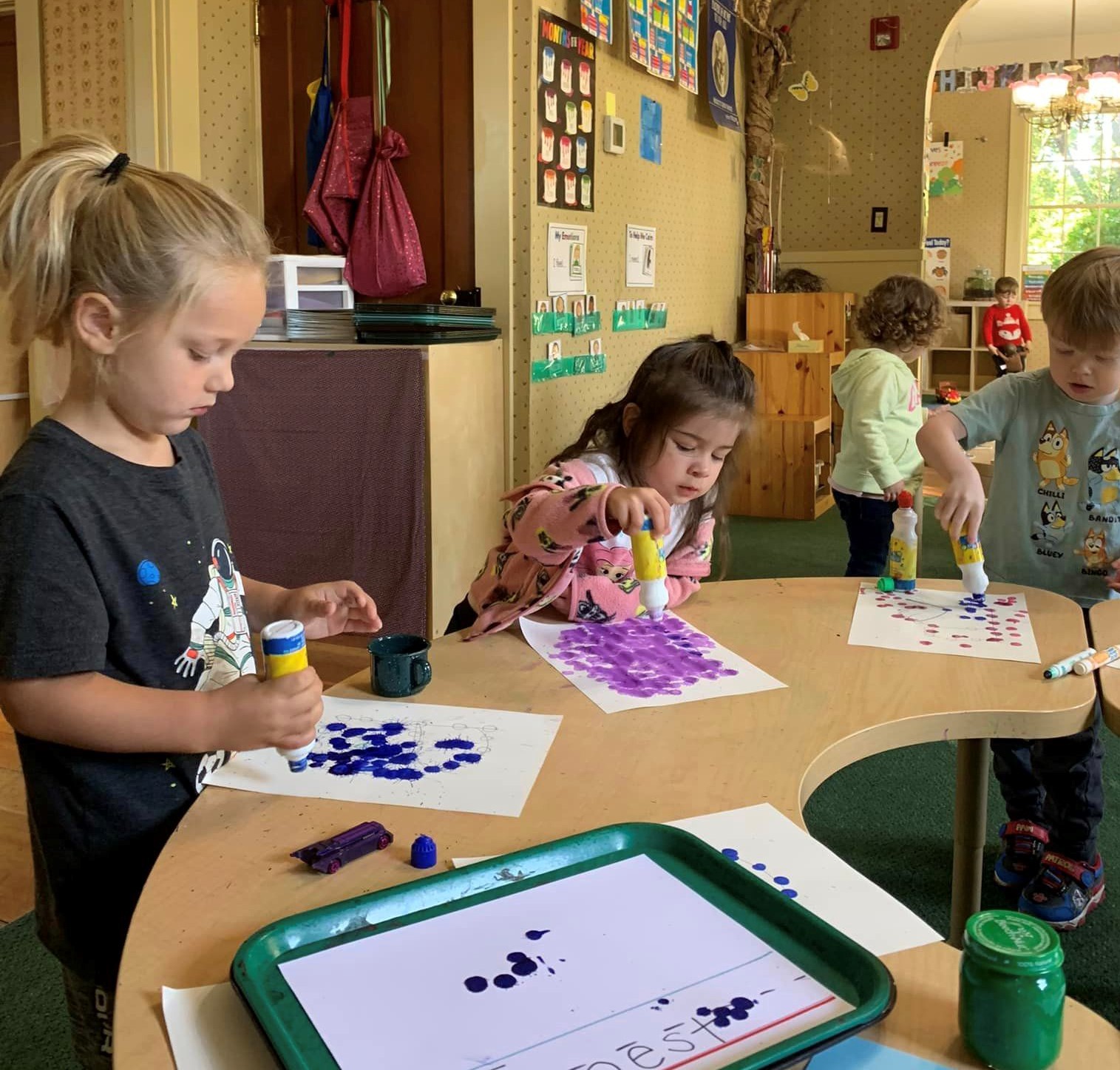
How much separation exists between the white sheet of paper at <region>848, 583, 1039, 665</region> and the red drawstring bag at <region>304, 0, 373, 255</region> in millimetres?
2166

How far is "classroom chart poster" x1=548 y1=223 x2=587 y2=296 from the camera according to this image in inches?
137

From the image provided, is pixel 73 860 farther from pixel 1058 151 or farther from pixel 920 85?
pixel 1058 151

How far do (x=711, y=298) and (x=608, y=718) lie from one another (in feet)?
14.3

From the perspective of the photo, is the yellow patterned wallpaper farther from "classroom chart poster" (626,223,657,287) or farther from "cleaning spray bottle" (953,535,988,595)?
"cleaning spray bottle" (953,535,988,595)

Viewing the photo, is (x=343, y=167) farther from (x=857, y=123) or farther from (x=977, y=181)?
(x=977, y=181)

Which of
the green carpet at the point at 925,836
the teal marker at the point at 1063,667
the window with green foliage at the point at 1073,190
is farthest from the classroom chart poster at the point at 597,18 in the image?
the window with green foliage at the point at 1073,190

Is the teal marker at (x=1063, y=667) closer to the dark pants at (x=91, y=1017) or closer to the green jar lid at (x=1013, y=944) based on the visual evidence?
the green jar lid at (x=1013, y=944)

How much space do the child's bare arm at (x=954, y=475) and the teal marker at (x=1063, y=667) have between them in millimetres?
346

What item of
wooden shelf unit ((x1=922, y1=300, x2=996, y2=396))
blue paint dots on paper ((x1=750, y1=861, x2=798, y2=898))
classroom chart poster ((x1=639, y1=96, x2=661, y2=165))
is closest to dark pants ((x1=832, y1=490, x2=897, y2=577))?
classroom chart poster ((x1=639, y1=96, x2=661, y2=165))

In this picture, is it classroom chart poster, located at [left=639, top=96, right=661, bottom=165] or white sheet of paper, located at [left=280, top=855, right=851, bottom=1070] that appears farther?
classroom chart poster, located at [left=639, top=96, right=661, bottom=165]

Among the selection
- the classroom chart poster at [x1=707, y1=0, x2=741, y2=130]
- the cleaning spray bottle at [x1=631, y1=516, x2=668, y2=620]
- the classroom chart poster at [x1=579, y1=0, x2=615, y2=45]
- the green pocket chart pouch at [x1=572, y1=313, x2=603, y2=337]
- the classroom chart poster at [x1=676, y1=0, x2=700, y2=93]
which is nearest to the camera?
the cleaning spray bottle at [x1=631, y1=516, x2=668, y2=620]

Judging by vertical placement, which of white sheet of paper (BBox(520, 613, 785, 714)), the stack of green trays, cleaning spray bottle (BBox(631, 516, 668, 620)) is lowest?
white sheet of paper (BBox(520, 613, 785, 714))

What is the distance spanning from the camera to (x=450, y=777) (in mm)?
1034

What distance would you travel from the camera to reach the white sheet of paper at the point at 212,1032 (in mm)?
644
